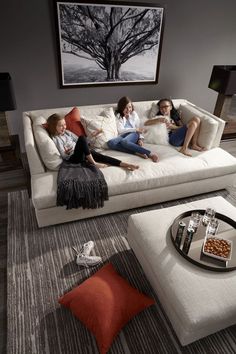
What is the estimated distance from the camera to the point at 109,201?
2520 mm

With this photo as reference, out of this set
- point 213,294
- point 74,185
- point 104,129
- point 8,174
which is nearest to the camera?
point 213,294

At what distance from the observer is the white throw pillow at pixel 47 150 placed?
2.41 meters

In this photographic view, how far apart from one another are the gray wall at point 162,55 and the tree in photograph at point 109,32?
0.18m

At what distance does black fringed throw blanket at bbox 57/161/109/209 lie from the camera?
7.50 feet

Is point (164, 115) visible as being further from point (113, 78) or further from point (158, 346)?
point (158, 346)

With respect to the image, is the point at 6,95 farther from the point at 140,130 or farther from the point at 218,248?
the point at 218,248

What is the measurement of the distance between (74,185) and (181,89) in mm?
2598

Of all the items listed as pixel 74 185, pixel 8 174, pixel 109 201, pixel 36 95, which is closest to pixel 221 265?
pixel 109 201

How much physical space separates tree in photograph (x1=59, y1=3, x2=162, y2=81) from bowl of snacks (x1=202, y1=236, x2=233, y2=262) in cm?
254

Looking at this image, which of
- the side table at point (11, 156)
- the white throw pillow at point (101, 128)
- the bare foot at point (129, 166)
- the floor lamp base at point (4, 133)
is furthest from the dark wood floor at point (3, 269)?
the bare foot at point (129, 166)

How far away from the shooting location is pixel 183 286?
161 cm

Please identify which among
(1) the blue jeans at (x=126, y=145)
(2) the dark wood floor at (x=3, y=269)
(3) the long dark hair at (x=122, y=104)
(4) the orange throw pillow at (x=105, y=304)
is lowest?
(2) the dark wood floor at (x=3, y=269)

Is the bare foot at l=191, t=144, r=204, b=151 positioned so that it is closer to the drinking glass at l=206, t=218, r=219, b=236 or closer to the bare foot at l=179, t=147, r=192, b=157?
the bare foot at l=179, t=147, r=192, b=157

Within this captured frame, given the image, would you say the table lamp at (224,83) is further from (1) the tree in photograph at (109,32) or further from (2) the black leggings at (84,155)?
(2) the black leggings at (84,155)
